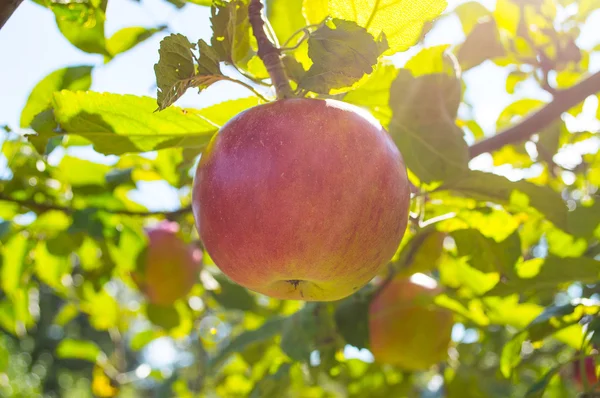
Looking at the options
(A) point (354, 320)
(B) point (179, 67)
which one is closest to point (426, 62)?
(B) point (179, 67)

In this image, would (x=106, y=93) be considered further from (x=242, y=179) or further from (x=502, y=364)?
(x=502, y=364)

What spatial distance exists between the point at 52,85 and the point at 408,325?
1.17 m

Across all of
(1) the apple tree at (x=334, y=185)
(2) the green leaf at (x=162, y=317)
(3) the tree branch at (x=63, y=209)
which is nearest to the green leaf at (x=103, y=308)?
(1) the apple tree at (x=334, y=185)

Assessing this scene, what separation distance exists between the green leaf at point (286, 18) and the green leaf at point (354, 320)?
0.73 metres

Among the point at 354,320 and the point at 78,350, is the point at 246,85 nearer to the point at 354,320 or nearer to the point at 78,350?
the point at 354,320

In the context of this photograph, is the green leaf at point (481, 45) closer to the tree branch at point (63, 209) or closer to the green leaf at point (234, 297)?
the tree branch at point (63, 209)

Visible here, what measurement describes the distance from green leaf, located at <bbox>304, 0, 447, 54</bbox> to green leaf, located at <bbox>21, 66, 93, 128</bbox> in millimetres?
691

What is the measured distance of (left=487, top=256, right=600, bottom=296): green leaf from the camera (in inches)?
44.8

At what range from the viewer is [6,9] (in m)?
0.71

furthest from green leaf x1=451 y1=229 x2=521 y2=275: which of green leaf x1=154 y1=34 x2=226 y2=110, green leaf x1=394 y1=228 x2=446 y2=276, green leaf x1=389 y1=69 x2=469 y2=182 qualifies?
green leaf x1=154 y1=34 x2=226 y2=110

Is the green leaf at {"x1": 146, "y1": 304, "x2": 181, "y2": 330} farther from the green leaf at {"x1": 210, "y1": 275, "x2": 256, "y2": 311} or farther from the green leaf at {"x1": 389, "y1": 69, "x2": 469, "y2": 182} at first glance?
the green leaf at {"x1": 389, "y1": 69, "x2": 469, "y2": 182}

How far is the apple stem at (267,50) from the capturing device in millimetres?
885

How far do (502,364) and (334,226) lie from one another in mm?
699

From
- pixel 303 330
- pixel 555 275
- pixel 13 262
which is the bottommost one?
pixel 13 262
